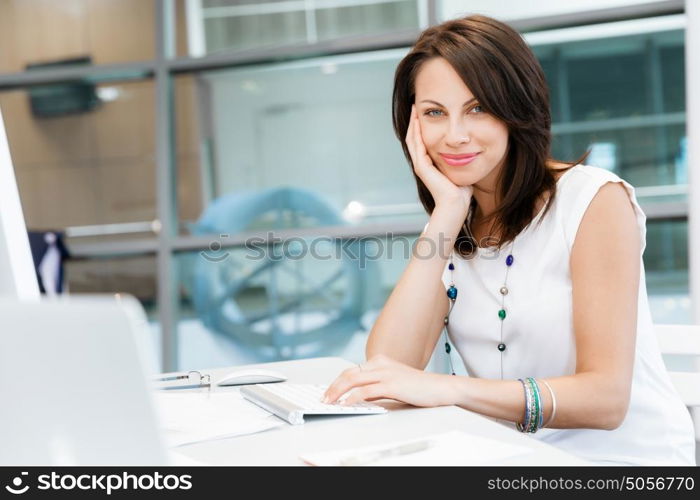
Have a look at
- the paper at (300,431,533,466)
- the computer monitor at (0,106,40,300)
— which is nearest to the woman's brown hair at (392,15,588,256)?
the paper at (300,431,533,466)

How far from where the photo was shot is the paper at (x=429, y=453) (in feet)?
2.83

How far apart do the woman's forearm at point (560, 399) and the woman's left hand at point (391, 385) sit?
16 mm

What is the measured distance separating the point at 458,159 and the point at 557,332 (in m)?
0.42

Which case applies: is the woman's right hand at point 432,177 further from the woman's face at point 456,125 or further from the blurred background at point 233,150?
the blurred background at point 233,150

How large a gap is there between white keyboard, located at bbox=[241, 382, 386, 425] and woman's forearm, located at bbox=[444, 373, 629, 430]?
0.48 ft

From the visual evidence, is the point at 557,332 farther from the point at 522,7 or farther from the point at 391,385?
the point at 522,7

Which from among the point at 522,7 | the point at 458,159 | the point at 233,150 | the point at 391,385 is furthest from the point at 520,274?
the point at 233,150

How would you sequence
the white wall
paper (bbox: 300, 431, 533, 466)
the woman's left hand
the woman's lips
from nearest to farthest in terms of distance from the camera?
paper (bbox: 300, 431, 533, 466)
the woman's left hand
the woman's lips
the white wall

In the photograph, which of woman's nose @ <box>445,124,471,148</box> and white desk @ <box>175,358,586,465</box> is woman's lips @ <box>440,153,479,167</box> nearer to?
woman's nose @ <box>445,124,471,148</box>

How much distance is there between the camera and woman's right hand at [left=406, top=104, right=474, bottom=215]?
5.53 feet

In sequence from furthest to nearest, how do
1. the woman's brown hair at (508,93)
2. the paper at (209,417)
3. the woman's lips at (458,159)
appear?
the woman's lips at (458,159), the woman's brown hair at (508,93), the paper at (209,417)

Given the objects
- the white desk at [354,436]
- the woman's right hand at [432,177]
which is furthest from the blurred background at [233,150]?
the white desk at [354,436]
